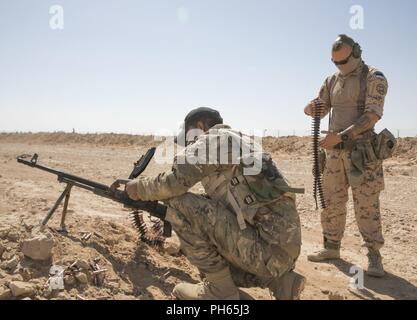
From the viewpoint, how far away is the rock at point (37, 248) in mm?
3729

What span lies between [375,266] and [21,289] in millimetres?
3673

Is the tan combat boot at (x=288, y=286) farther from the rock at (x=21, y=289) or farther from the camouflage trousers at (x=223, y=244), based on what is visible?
the rock at (x=21, y=289)

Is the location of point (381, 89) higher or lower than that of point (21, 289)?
higher

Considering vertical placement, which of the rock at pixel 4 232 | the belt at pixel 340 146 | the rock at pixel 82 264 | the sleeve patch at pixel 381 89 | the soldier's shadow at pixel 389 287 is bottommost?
the soldier's shadow at pixel 389 287

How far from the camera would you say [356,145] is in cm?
464

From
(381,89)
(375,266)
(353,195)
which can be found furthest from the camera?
(353,195)

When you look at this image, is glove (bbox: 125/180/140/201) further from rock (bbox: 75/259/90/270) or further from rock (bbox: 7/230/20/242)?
rock (bbox: 7/230/20/242)

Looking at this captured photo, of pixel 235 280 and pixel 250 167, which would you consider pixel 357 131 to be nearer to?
pixel 250 167

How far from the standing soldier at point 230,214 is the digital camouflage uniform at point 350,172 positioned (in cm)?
163

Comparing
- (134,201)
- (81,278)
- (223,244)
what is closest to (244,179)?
(223,244)

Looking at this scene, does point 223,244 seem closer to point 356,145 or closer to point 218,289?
point 218,289

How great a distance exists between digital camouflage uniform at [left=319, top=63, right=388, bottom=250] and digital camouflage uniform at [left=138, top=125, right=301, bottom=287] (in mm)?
1648

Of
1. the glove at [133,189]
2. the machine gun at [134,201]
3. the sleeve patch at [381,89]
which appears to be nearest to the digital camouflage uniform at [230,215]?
the glove at [133,189]

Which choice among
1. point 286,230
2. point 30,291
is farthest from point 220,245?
point 30,291
